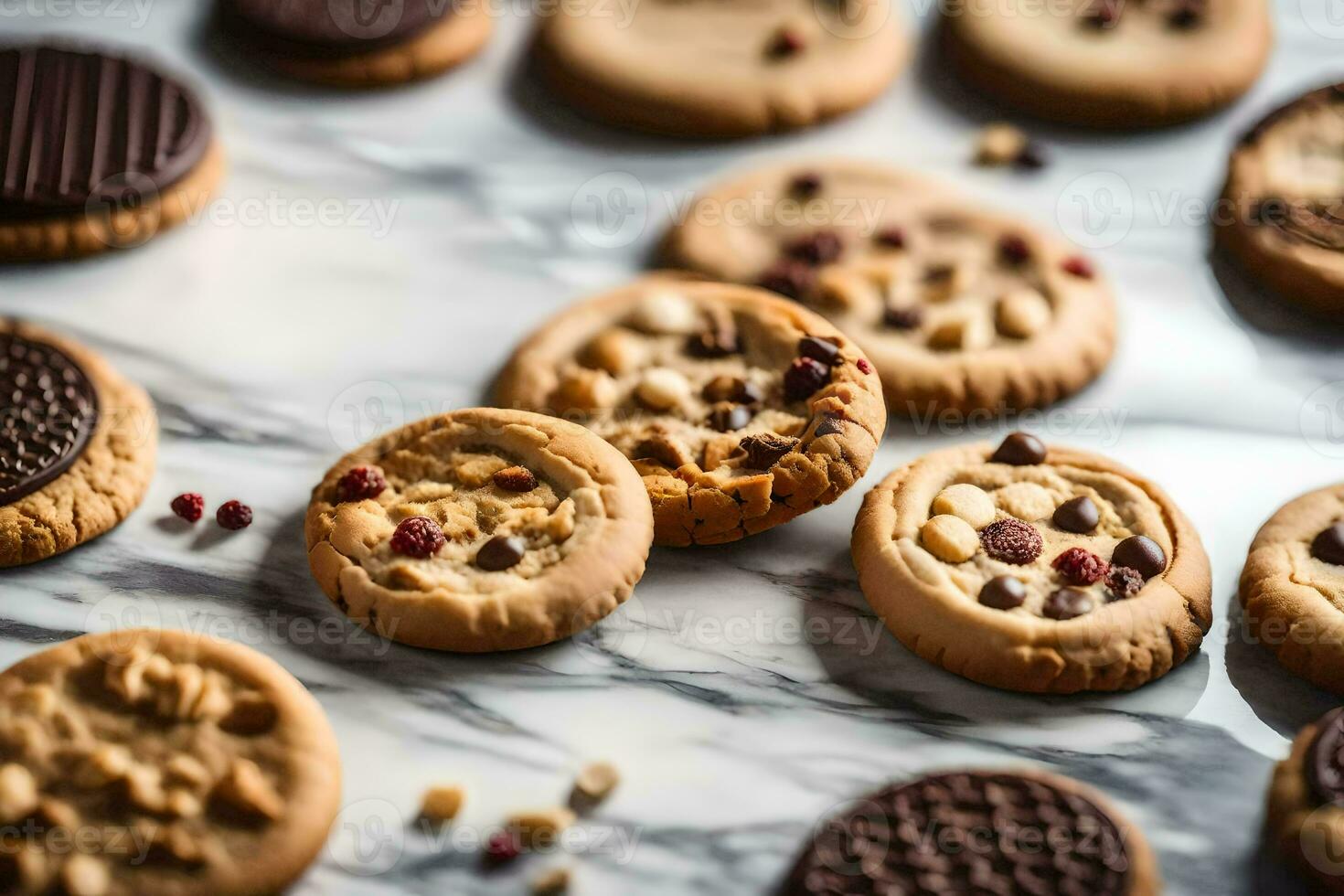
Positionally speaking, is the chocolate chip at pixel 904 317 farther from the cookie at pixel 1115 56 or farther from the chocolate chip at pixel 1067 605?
the cookie at pixel 1115 56

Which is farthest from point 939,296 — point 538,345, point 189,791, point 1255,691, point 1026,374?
point 189,791

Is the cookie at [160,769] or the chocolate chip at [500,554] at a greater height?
the chocolate chip at [500,554]

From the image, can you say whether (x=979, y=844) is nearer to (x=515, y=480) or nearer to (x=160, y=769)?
(x=515, y=480)

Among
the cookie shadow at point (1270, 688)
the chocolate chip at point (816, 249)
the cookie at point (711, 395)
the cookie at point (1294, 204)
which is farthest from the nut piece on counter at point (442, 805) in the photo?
the cookie at point (1294, 204)

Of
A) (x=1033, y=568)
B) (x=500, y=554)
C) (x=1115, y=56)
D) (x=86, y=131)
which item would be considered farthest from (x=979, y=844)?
(x=86, y=131)

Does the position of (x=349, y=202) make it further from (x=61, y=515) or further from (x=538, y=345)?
(x=61, y=515)

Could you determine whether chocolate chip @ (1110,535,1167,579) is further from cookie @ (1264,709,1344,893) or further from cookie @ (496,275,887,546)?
cookie @ (496,275,887,546)
